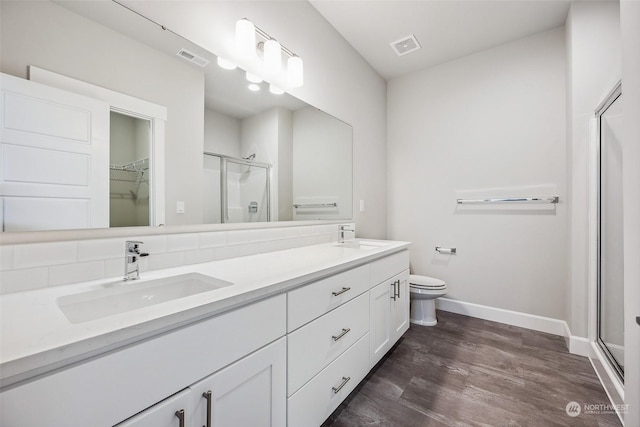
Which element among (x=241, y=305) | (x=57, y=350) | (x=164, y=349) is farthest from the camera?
(x=241, y=305)

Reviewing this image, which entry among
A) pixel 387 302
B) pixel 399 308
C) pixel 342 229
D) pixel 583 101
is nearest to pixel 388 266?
pixel 387 302

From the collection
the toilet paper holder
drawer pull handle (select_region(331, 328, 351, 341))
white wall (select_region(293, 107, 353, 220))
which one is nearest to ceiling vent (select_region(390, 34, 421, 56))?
white wall (select_region(293, 107, 353, 220))

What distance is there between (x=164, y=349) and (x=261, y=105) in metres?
1.37

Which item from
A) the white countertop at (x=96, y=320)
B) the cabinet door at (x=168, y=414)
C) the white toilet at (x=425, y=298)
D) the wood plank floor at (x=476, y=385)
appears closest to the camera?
the white countertop at (x=96, y=320)

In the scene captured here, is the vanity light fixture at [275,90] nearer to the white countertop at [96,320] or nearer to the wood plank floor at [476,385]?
the white countertop at [96,320]

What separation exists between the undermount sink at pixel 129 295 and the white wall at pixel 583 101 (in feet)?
7.84

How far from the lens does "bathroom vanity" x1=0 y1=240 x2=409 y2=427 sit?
481 mm

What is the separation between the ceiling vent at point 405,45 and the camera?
2373mm

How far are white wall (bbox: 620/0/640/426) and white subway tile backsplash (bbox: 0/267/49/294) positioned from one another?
1.77 meters

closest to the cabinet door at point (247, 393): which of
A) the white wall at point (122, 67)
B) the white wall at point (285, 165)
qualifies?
the white wall at point (122, 67)

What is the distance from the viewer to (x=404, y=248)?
6.51 feet

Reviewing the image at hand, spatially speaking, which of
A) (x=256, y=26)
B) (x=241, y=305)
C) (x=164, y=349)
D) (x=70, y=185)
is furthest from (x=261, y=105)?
(x=164, y=349)

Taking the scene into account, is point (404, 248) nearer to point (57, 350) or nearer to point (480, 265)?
point (480, 265)

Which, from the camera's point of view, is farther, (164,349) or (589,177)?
(589,177)
